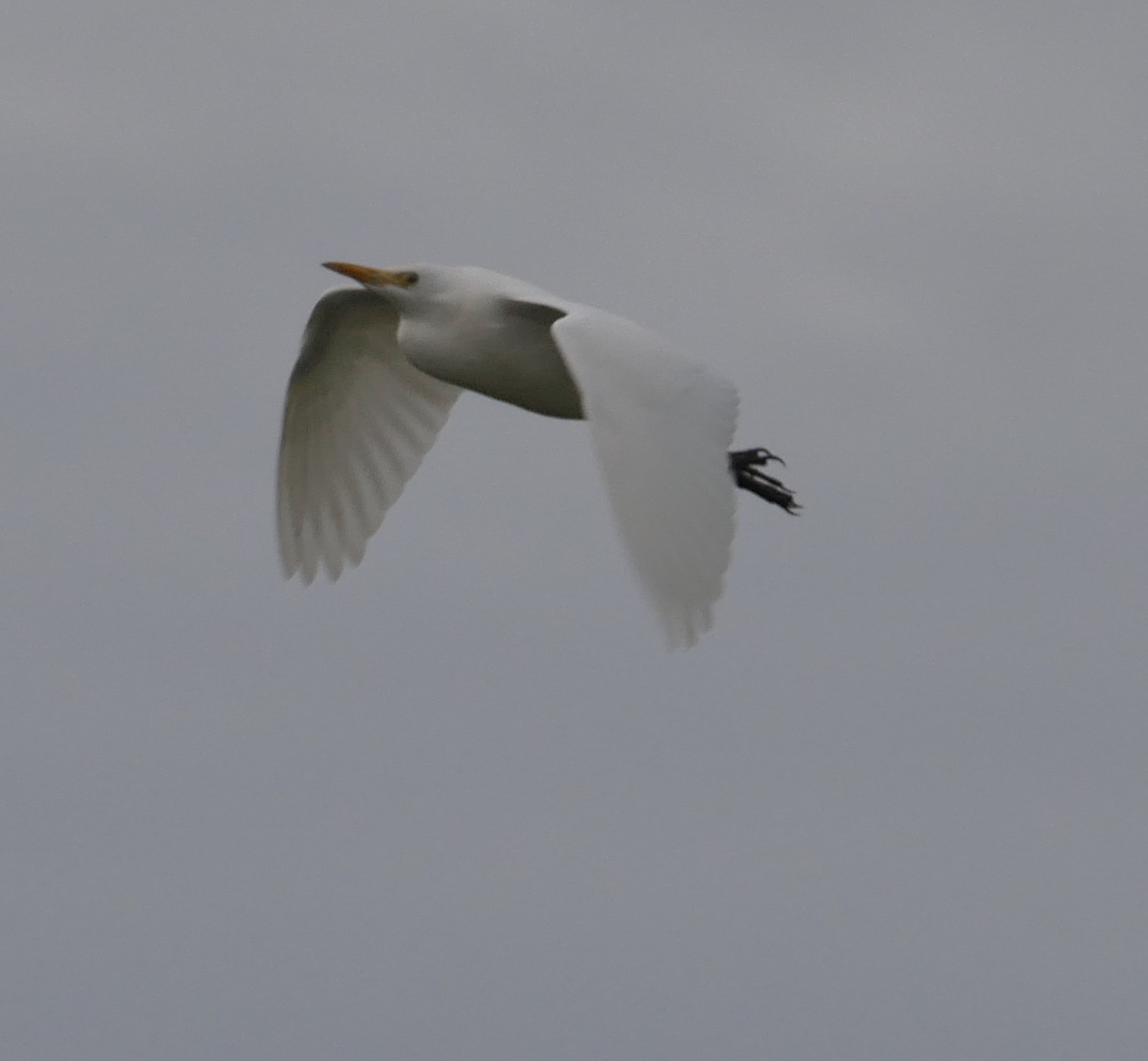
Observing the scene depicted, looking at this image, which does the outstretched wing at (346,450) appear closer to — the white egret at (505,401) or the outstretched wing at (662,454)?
the white egret at (505,401)

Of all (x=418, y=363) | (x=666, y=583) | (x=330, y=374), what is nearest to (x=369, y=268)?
(x=418, y=363)

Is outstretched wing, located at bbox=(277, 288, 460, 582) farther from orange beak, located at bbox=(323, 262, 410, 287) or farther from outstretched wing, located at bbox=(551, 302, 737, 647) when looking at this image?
outstretched wing, located at bbox=(551, 302, 737, 647)

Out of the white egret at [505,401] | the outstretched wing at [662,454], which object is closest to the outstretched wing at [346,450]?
the white egret at [505,401]

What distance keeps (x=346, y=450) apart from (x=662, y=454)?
26.0 ft

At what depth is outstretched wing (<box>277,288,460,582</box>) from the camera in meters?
26.9

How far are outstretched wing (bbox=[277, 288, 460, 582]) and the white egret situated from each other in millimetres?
13

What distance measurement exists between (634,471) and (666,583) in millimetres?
938

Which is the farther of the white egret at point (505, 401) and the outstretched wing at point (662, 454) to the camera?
the white egret at point (505, 401)

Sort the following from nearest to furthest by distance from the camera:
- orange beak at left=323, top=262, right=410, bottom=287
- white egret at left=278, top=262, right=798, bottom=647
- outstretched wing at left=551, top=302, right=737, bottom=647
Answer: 1. outstretched wing at left=551, top=302, right=737, bottom=647
2. white egret at left=278, top=262, right=798, bottom=647
3. orange beak at left=323, top=262, right=410, bottom=287

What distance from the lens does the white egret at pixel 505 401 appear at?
62.3 ft

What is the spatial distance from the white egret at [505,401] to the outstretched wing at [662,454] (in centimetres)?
1

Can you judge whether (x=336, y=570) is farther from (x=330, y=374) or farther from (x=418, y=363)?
(x=418, y=363)

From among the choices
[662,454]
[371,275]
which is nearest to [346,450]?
[371,275]

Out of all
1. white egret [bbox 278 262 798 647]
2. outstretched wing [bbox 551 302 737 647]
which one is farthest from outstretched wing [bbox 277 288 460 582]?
outstretched wing [bbox 551 302 737 647]
